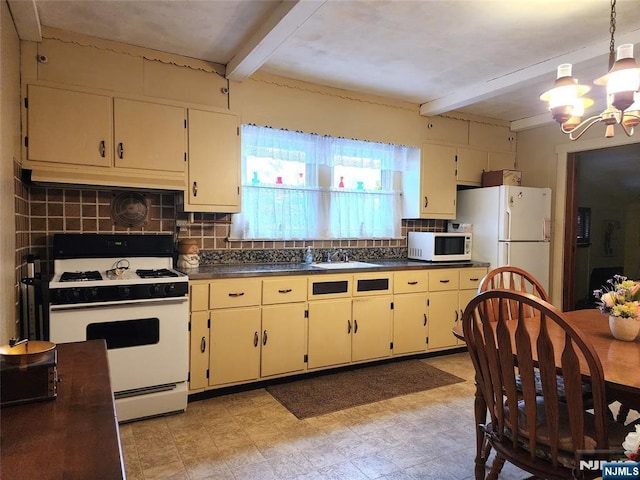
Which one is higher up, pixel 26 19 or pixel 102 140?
pixel 26 19

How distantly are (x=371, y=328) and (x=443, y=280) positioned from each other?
0.89 meters

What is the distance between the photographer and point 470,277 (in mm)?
4109

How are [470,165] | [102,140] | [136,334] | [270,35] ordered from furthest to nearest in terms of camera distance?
1. [470,165]
2. [102,140]
3. [136,334]
4. [270,35]

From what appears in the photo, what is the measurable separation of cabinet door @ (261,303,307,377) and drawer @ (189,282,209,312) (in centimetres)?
44

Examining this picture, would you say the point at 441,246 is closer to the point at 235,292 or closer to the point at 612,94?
the point at 235,292

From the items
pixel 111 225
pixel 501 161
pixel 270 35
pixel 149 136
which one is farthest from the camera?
pixel 501 161

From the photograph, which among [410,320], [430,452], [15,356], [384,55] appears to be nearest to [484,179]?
[410,320]

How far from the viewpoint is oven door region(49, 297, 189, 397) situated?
2420 mm

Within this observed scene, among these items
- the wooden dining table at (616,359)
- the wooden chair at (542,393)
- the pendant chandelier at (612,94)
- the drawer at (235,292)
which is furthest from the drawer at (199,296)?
the pendant chandelier at (612,94)

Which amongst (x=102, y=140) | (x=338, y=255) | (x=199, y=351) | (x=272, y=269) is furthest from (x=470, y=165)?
(x=102, y=140)

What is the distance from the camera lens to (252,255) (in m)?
3.62

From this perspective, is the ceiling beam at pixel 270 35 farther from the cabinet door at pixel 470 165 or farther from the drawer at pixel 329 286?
the cabinet door at pixel 470 165

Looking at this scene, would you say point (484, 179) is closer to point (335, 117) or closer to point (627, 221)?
point (335, 117)

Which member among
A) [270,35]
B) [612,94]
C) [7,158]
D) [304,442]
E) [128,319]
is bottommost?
[304,442]
